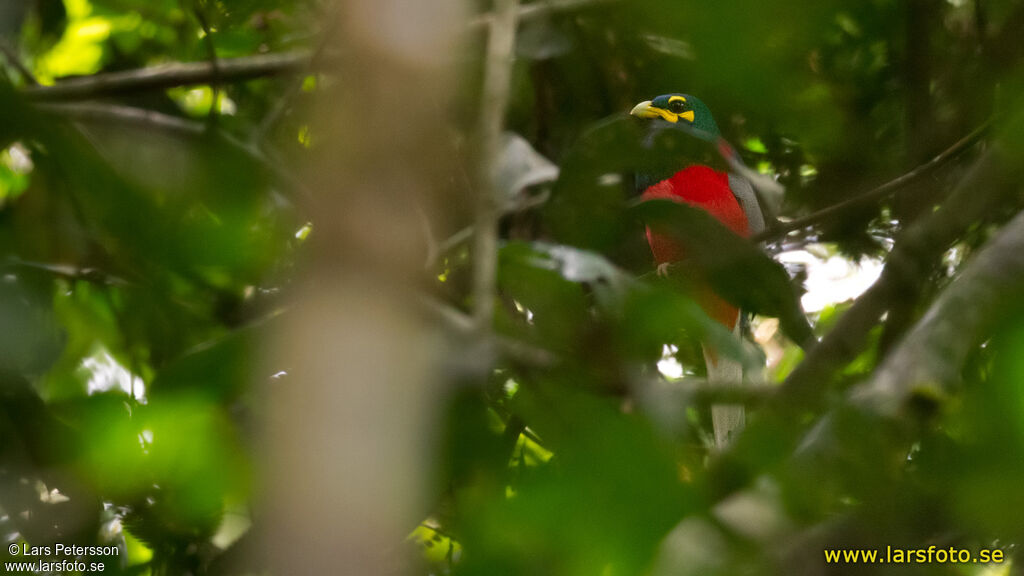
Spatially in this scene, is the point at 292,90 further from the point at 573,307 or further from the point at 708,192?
the point at 708,192

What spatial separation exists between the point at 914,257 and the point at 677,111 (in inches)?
55.4

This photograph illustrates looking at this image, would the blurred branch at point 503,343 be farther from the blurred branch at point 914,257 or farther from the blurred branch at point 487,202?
the blurred branch at point 914,257

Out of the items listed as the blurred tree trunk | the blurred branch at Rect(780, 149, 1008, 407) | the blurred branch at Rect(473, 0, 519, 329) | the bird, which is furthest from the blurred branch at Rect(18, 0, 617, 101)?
the blurred tree trunk

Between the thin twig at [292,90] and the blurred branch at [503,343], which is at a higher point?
the thin twig at [292,90]

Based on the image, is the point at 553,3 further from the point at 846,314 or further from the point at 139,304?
the point at 139,304

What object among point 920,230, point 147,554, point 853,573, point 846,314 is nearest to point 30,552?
point 147,554

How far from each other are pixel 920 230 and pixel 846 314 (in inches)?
9.1

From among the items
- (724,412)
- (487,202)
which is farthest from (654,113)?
(487,202)

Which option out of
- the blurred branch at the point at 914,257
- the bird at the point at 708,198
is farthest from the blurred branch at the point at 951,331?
the bird at the point at 708,198

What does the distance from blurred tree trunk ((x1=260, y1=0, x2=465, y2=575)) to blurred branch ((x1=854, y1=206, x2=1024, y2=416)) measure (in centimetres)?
51

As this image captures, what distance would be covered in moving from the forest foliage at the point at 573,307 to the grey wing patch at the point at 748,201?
1.84 ft

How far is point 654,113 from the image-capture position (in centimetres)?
308

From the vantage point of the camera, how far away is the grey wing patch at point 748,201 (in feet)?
10.3

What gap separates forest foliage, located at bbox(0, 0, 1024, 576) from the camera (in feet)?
2.36
